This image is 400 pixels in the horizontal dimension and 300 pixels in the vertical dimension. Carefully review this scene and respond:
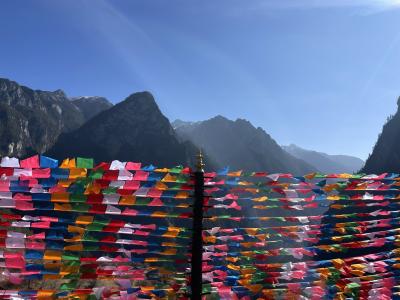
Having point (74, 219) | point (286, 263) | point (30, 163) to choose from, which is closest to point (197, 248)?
point (74, 219)

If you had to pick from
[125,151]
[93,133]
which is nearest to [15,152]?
[93,133]

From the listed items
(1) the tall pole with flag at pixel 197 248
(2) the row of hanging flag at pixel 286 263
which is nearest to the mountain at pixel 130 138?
(2) the row of hanging flag at pixel 286 263

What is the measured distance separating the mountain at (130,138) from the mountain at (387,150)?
7267 centimetres

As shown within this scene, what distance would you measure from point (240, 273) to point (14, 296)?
3973 mm

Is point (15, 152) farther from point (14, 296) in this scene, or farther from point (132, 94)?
point (14, 296)

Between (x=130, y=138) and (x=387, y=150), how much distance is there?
103 m

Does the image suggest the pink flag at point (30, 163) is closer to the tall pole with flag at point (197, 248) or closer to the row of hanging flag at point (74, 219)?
the row of hanging flag at point (74, 219)

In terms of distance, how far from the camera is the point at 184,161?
17775 centimetres

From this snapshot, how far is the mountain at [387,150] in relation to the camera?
134 metres

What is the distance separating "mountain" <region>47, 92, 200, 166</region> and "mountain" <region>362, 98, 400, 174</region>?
72674 millimetres

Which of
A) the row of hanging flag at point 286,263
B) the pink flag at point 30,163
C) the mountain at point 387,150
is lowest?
the row of hanging flag at point 286,263

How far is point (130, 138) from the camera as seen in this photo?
18562 centimetres

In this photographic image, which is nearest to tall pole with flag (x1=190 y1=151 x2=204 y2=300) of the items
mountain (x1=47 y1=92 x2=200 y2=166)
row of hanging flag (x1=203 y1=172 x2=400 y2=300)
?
row of hanging flag (x1=203 y1=172 x2=400 y2=300)

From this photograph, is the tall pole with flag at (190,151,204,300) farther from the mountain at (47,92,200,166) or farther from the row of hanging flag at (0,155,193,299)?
the mountain at (47,92,200,166)
